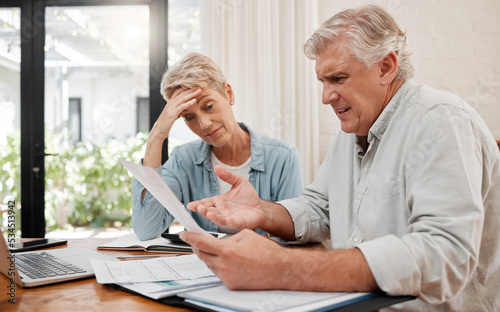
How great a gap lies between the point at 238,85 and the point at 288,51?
14.7 inches

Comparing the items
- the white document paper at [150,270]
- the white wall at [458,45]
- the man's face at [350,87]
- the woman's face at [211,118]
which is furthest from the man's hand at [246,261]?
the white wall at [458,45]

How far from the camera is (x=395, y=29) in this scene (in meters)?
1.07

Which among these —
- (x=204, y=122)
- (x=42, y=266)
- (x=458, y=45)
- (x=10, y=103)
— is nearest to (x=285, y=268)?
(x=42, y=266)

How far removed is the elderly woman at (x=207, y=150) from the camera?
1.69 m

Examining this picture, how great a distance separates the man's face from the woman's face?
0.68 m

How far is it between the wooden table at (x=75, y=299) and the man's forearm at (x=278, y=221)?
0.42 meters

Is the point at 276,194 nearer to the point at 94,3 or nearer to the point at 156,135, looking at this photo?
the point at 156,135

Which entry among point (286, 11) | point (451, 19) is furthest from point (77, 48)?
point (451, 19)

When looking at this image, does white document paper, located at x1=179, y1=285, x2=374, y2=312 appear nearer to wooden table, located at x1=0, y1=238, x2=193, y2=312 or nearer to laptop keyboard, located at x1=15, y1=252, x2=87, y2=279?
wooden table, located at x1=0, y1=238, x2=193, y2=312

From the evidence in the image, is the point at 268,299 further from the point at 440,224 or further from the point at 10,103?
the point at 10,103

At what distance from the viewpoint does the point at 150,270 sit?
92cm

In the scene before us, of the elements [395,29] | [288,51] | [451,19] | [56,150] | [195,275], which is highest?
[451,19]

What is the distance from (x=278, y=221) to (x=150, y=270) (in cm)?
36

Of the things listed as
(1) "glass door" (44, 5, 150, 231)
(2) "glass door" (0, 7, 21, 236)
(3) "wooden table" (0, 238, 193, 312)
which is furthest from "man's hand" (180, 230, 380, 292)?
(2) "glass door" (0, 7, 21, 236)
